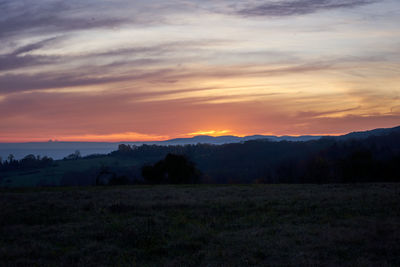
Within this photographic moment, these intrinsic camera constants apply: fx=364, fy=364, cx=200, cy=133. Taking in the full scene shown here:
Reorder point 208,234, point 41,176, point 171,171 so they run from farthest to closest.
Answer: point 41,176 < point 171,171 < point 208,234

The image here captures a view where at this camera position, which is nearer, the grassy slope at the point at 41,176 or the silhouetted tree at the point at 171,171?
the silhouetted tree at the point at 171,171

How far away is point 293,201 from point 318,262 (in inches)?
488

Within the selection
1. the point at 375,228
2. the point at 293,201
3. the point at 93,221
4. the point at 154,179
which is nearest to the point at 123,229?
the point at 93,221

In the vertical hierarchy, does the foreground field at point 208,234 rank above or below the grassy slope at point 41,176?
above

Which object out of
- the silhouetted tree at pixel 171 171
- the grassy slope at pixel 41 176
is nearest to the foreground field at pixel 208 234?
the silhouetted tree at pixel 171 171

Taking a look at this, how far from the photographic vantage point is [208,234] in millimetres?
13344

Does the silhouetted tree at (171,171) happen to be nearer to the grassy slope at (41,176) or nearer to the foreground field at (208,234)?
the foreground field at (208,234)

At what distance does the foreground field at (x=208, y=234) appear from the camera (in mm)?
10312

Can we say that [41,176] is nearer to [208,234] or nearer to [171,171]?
[171,171]

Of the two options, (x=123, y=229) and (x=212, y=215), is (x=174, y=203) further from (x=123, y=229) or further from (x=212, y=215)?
(x=123, y=229)

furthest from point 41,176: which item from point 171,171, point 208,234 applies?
point 208,234

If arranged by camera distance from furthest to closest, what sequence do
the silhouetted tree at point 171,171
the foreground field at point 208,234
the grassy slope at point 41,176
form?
the grassy slope at point 41,176, the silhouetted tree at point 171,171, the foreground field at point 208,234

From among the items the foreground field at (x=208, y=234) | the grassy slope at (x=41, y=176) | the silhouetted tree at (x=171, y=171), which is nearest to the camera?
the foreground field at (x=208, y=234)

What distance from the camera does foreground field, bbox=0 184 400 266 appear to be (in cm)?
1031
